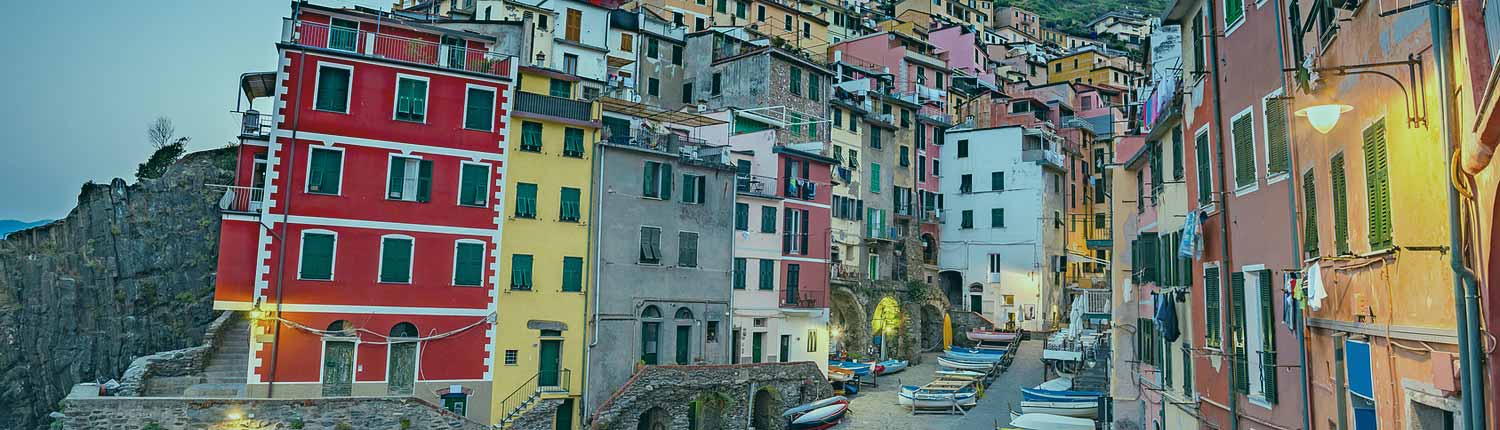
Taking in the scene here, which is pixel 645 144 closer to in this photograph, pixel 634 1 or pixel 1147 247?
pixel 1147 247

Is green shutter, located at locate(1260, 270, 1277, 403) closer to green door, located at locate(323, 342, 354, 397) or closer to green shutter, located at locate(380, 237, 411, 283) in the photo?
green shutter, located at locate(380, 237, 411, 283)

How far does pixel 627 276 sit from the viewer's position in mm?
39562

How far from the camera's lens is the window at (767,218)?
46250 millimetres

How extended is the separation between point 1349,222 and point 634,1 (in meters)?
67.1

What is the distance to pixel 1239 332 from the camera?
17297 millimetres

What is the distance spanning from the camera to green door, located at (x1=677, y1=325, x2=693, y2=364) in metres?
41.0

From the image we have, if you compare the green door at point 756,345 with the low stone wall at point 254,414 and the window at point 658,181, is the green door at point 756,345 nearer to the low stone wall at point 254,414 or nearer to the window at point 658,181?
the window at point 658,181

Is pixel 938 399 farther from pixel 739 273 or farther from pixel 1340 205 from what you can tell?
pixel 1340 205

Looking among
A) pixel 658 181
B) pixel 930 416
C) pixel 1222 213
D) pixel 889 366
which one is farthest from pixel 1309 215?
pixel 889 366

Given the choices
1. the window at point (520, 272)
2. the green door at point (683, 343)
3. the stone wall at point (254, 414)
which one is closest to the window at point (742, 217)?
the green door at point (683, 343)

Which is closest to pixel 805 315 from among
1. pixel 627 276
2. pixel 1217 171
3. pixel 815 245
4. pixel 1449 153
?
pixel 815 245

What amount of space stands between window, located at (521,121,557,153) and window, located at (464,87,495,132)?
1.38 meters

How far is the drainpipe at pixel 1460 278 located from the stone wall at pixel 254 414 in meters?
28.9

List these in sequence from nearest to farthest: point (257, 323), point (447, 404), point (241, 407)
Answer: point (241, 407) < point (257, 323) < point (447, 404)
